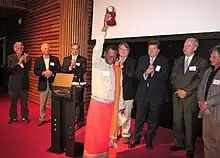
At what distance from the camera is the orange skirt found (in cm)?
255

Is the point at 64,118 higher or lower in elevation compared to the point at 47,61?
lower

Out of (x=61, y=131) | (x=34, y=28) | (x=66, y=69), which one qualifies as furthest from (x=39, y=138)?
(x=34, y=28)

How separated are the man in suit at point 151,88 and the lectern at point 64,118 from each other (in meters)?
0.97

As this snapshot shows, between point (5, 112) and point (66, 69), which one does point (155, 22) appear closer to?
point (66, 69)

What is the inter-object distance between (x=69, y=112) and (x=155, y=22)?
2312mm

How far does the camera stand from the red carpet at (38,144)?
3.32 meters

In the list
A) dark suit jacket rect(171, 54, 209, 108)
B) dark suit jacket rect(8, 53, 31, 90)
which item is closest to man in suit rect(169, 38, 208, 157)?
dark suit jacket rect(171, 54, 209, 108)

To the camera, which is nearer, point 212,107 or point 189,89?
point 212,107

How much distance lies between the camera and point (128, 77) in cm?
382

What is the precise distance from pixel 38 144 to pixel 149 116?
5.74 feet

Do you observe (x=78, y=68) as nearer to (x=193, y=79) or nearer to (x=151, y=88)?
(x=151, y=88)

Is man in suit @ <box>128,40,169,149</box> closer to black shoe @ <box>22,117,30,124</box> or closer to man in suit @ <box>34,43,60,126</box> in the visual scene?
man in suit @ <box>34,43,60,126</box>

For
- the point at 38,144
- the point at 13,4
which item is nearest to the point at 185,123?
the point at 38,144

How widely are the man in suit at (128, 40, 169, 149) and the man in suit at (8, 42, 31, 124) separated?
2372mm
